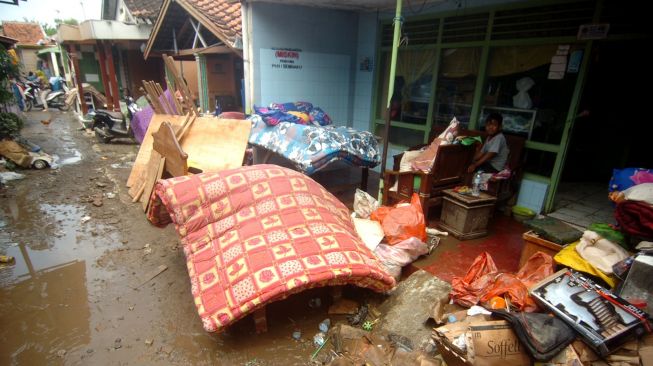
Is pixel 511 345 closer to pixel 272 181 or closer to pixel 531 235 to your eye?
pixel 531 235

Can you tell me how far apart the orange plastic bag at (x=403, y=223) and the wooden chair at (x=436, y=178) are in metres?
0.29

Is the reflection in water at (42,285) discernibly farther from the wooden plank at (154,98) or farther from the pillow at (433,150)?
the pillow at (433,150)

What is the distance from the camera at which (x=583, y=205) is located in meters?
4.79

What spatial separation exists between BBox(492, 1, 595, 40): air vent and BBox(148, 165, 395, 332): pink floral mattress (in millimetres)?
3560

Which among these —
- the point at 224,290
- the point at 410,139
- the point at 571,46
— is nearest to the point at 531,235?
the point at 571,46

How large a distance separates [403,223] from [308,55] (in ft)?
12.6

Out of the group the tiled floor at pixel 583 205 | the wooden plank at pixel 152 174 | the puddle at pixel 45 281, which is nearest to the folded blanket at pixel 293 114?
the wooden plank at pixel 152 174

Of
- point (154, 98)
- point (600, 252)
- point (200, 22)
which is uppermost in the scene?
point (200, 22)

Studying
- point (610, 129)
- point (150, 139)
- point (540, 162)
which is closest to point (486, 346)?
point (540, 162)

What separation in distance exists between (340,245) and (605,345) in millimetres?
1909

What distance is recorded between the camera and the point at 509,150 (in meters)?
4.55

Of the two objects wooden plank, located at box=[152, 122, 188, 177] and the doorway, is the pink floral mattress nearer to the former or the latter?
wooden plank, located at box=[152, 122, 188, 177]

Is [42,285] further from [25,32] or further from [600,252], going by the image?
[25,32]

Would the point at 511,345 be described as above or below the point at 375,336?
above
